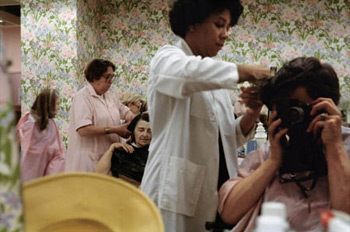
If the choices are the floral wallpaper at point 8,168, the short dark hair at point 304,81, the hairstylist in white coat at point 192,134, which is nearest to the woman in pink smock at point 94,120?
the hairstylist in white coat at point 192,134

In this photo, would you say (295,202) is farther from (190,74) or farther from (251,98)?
(190,74)

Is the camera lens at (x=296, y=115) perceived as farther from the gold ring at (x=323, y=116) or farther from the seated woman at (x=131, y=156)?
the seated woman at (x=131, y=156)

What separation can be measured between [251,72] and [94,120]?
2.22 metres

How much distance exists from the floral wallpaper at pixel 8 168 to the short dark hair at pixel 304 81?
0.72m

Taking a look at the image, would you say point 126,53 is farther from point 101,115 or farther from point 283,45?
point 101,115

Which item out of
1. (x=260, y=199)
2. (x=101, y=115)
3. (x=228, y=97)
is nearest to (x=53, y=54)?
(x=101, y=115)

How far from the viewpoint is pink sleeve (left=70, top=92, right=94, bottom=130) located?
10.3 feet

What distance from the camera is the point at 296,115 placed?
1.07 metres

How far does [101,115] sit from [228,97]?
1.87m

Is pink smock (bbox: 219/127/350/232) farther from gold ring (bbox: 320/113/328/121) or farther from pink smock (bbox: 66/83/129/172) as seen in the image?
pink smock (bbox: 66/83/129/172)

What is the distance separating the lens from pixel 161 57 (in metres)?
1.24

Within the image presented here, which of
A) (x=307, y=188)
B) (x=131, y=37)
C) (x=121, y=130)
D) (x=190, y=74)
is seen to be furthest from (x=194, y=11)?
(x=131, y=37)

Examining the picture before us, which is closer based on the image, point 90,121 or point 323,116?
point 323,116

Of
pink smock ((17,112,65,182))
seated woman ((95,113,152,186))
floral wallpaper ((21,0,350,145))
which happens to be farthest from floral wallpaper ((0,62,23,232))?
floral wallpaper ((21,0,350,145))
